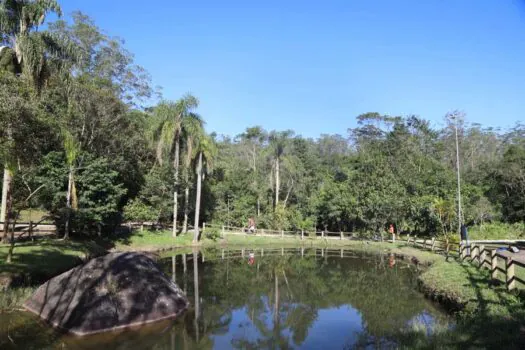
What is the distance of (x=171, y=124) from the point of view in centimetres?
3253

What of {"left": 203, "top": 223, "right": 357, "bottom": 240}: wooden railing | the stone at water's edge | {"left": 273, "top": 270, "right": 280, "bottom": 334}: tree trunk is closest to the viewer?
the stone at water's edge

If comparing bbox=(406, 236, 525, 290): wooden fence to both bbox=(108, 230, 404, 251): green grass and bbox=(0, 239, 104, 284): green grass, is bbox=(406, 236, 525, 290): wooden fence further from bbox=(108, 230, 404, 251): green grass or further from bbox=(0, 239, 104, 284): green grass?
bbox=(0, 239, 104, 284): green grass

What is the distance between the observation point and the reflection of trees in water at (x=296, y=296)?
11.5 meters

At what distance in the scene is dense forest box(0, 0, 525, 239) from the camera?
20.0m

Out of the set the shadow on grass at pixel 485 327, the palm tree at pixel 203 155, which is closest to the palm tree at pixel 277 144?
the palm tree at pixel 203 155

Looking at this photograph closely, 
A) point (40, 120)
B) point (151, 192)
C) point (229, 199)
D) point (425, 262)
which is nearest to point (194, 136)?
point (151, 192)

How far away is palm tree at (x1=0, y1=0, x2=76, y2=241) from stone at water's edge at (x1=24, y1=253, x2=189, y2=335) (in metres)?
10.4

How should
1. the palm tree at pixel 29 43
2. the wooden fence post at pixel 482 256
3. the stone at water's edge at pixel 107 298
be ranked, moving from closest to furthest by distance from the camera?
the stone at water's edge at pixel 107 298, the wooden fence post at pixel 482 256, the palm tree at pixel 29 43

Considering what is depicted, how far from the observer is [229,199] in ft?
138

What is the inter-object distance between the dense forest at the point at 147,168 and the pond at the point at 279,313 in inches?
307

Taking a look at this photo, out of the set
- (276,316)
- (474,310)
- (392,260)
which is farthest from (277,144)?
(474,310)

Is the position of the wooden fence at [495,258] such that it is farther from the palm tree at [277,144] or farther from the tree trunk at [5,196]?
the tree trunk at [5,196]

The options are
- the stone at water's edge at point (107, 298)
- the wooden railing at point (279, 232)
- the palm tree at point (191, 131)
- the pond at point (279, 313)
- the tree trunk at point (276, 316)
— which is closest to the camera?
the pond at point (279, 313)

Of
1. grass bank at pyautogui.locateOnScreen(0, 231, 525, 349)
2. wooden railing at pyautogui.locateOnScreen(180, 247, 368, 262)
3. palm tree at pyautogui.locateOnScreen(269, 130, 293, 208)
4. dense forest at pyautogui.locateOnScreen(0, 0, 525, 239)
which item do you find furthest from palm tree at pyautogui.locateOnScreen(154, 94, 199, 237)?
palm tree at pyautogui.locateOnScreen(269, 130, 293, 208)
